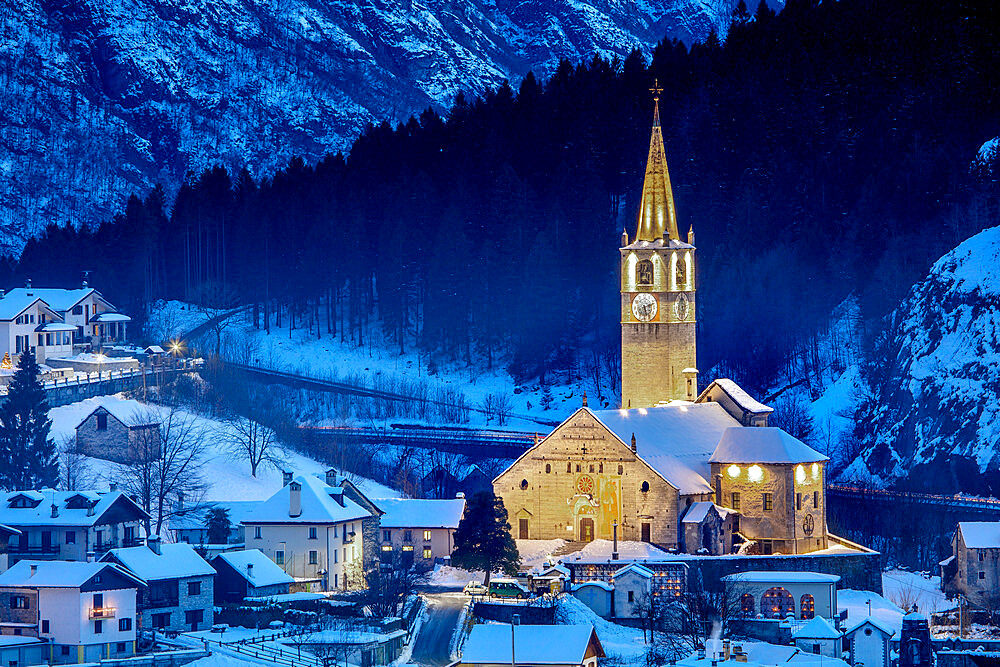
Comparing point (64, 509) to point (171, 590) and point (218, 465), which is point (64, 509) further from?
point (218, 465)

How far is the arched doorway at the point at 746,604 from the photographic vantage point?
82.0m

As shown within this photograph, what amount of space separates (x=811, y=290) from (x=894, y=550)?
31.2m

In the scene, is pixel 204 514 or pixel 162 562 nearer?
pixel 162 562

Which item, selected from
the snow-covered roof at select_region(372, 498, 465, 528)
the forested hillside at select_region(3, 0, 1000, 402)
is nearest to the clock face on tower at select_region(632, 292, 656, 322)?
the snow-covered roof at select_region(372, 498, 465, 528)

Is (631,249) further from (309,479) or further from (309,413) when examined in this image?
(309,413)

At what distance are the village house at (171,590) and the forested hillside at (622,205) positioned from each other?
4681cm

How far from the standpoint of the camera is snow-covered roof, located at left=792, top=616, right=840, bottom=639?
7688 cm

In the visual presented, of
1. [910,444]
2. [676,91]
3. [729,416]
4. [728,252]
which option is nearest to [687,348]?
[729,416]

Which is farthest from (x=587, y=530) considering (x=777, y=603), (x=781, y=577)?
(x=777, y=603)

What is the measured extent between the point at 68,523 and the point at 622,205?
62.3 metres

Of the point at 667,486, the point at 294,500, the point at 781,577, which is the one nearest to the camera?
Result: the point at 781,577

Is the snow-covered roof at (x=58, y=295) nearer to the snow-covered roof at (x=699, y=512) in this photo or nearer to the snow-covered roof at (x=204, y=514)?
the snow-covered roof at (x=204, y=514)

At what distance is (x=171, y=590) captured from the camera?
80438mm

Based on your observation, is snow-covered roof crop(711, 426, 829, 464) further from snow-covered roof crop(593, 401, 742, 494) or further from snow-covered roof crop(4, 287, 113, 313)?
snow-covered roof crop(4, 287, 113, 313)
